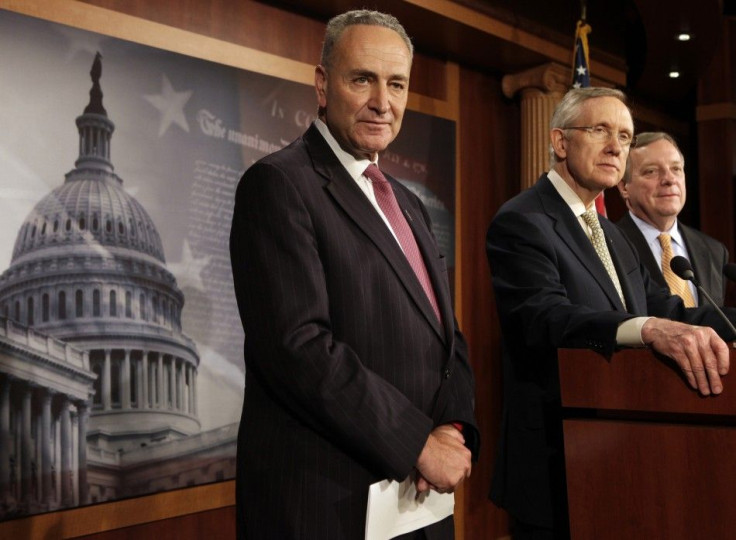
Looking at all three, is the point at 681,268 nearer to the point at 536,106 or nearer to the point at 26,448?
the point at 26,448

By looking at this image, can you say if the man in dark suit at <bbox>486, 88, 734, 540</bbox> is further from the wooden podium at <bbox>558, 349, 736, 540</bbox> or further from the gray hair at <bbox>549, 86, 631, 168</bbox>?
the wooden podium at <bbox>558, 349, 736, 540</bbox>

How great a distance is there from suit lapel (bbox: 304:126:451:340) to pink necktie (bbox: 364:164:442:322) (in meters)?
0.05

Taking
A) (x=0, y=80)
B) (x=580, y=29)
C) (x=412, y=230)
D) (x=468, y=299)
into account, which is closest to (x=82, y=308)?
(x=0, y=80)

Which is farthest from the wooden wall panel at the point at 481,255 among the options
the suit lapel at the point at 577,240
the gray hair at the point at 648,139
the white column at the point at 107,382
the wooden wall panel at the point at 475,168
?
the suit lapel at the point at 577,240

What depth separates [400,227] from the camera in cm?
168

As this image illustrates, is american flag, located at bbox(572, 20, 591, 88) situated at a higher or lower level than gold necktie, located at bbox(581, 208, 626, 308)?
higher

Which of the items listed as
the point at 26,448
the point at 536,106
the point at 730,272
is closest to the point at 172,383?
the point at 26,448

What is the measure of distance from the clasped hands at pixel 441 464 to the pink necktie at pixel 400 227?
Answer: 0.93ft

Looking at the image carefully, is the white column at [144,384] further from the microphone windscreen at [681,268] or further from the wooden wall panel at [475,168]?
the microphone windscreen at [681,268]

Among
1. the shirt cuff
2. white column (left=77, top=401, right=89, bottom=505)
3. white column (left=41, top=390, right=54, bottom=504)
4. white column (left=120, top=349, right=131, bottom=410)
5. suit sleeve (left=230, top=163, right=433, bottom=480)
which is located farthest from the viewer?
white column (left=120, top=349, right=131, bottom=410)

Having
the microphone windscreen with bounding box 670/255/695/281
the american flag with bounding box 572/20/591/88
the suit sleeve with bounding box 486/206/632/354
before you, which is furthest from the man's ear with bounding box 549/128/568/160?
the american flag with bounding box 572/20/591/88

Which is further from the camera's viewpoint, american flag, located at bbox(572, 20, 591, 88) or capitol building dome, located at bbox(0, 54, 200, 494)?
american flag, located at bbox(572, 20, 591, 88)

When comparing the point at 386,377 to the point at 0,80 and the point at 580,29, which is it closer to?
the point at 0,80

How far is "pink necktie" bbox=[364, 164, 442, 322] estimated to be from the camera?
1.65 meters
